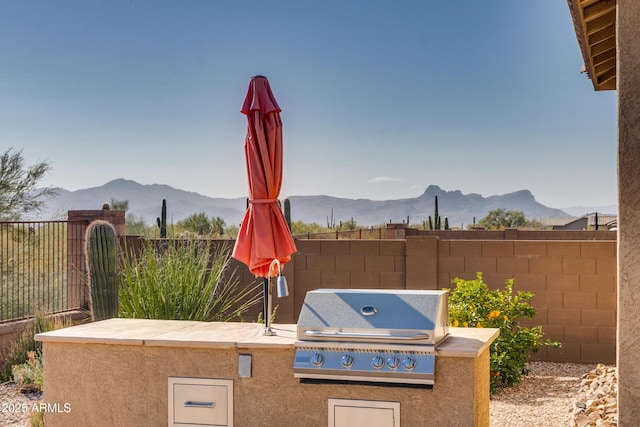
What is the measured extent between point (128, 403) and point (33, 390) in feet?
12.4

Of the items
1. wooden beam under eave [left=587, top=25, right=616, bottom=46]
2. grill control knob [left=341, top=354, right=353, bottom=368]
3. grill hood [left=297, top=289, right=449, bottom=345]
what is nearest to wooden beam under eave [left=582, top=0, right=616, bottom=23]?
wooden beam under eave [left=587, top=25, right=616, bottom=46]

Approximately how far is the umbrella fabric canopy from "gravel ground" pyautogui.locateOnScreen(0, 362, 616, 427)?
2.63m

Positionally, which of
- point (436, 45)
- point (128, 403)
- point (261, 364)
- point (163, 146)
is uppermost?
point (436, 45)

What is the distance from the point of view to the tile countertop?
13.6 ft

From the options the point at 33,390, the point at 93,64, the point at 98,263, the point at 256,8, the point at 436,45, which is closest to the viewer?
the point at 33,390

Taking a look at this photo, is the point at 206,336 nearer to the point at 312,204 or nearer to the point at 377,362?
the point at 377,362

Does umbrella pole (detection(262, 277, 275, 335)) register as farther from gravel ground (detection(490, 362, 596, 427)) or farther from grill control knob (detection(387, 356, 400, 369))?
gravel ground (detection(490, 362, 596, 427))

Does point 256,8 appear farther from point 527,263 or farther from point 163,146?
point 527,263

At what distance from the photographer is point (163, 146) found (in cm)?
3688

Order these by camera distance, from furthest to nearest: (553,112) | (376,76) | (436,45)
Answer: (553,112)
(376,76)
(436,45)

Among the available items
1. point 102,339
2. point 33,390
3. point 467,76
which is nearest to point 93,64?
point 467,76

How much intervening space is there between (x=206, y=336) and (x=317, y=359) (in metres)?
0.82

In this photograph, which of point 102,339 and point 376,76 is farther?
point 376,76

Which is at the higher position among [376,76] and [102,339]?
[376,76]
